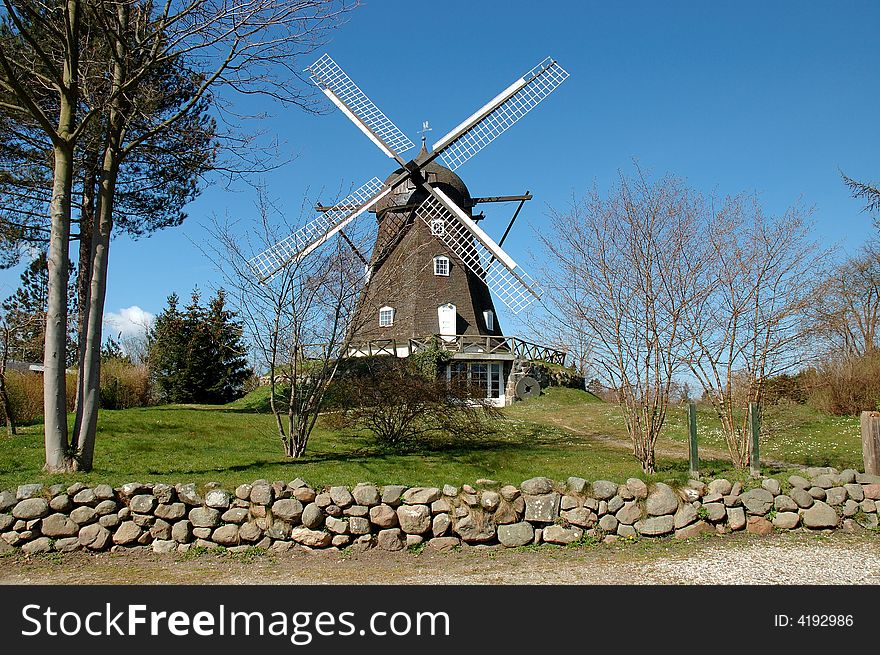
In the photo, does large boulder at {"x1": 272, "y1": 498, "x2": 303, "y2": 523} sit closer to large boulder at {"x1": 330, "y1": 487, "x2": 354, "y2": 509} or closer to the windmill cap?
large boulder at {"x1": 330, "y1": 487, "x2": 354, "y2": 509}

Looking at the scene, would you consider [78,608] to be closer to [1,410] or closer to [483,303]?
[1,410]

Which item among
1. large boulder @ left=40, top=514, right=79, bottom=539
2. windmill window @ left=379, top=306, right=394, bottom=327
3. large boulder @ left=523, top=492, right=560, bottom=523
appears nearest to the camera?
large boulder @ left=40, top=514, right=79, bottom=539

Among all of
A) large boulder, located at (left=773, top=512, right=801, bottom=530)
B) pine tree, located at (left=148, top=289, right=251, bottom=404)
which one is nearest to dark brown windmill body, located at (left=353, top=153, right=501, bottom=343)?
pine tree, located at (left=148, top=289, right=251, bottom=404)

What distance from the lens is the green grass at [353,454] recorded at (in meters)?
8.74

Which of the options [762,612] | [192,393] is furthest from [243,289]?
[192,393]

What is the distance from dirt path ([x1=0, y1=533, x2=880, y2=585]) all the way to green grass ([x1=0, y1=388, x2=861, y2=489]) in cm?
140

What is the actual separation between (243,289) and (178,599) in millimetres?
5920

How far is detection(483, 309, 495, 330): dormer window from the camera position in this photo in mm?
27536

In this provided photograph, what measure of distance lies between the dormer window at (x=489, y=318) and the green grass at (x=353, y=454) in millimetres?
10402

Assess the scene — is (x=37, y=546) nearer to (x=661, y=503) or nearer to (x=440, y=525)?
(x=440, y=525)

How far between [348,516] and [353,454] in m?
3.52

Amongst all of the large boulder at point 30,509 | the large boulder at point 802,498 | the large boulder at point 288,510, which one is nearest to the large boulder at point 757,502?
the large boulder at point 802,498

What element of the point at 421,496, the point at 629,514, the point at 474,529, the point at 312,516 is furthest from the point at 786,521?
the point at 312,516

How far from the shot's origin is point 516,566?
657 cm
